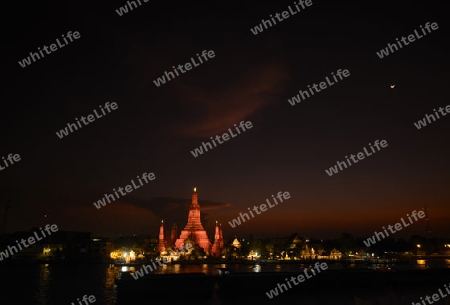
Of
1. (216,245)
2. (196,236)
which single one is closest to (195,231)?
(196,236)

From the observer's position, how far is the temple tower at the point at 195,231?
4665 inches

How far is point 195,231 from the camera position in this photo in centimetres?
12150

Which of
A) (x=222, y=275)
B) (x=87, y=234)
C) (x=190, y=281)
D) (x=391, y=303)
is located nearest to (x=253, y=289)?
(x=222, y=275)

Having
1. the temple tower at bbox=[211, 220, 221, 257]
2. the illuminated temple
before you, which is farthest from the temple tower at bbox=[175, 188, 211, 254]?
the temple tower at bbox=[211, 220, 221, 257]

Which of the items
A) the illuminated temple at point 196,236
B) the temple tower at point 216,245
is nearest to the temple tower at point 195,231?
the illuminated temple at point 196,236

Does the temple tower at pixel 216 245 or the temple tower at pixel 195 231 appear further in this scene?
the temple tower at pixel 216 245

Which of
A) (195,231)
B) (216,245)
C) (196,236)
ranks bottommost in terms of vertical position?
(216,245)

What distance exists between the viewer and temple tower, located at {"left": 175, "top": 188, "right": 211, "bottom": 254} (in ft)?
389

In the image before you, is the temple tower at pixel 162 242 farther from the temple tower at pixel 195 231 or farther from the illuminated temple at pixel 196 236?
the temple tower at pixel 195 231

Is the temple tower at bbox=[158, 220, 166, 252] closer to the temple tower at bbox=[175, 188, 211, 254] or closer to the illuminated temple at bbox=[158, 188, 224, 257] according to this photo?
the illuminated temple at bbox=[158, 188, 224, 257]

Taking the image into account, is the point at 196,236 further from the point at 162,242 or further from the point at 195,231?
A: the point at 162,242

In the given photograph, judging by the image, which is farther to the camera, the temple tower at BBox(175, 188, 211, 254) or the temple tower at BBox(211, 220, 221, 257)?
the temple tower at BBox(211, 220, 221, 257)

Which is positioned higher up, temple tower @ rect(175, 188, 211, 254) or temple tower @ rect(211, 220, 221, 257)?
temple tower @ rect(175, 188, 211, 254)

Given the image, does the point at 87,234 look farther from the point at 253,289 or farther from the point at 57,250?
the point at 253,289
